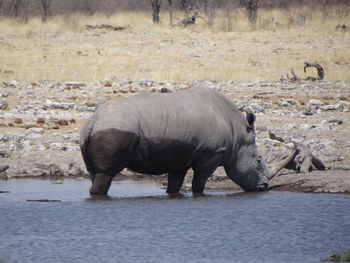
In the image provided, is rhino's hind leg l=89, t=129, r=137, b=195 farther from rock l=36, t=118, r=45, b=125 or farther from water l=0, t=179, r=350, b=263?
rock l=36, t=118, r=45, b=125

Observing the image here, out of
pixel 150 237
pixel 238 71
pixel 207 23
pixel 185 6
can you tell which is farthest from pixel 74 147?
pixel 185 6

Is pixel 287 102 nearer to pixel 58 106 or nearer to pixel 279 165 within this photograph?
pixel 58 106

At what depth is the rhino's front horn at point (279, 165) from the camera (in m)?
11.2

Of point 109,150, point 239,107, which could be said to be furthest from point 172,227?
point 239,107

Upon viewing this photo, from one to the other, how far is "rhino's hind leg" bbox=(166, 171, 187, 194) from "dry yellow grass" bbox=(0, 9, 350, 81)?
40.1 feet

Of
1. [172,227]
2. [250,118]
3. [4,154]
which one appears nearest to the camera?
[172,227]

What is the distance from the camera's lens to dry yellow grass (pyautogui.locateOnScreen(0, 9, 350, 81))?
24422mm

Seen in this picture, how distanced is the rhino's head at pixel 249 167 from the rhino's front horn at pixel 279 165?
0.7 inches

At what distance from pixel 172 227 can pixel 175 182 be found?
2430 mm

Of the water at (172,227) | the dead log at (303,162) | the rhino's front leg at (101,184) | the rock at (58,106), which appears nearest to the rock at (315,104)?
the rock at (58,106)

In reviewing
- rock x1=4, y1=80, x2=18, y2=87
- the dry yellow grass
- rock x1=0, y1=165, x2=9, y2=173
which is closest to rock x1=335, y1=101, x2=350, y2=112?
the dry yellow grass

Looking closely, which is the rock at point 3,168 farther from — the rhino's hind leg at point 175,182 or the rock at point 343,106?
the rock at point 343,106

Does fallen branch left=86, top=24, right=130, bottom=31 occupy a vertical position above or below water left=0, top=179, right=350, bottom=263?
above

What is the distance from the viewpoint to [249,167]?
11.0 meters
